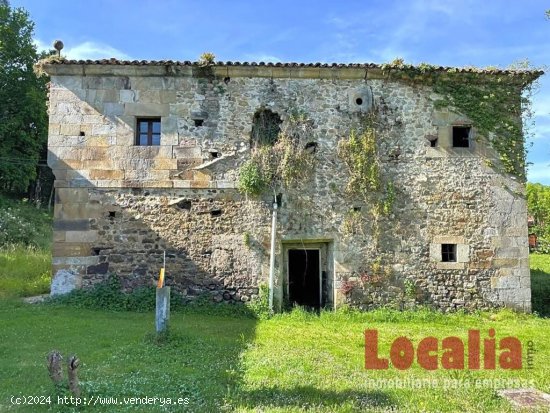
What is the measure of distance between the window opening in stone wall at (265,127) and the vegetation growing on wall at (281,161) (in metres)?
0.05

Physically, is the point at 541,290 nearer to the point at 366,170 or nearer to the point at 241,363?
the point at 366,170

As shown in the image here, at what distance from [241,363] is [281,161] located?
18.8 ft

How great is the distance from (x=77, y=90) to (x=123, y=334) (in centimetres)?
632

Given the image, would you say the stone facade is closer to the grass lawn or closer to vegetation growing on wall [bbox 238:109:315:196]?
vegetation growing on wall [bbox 238:109:315:196]

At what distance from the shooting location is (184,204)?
10.7m

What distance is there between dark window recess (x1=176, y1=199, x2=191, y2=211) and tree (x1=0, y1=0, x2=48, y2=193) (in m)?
17.4

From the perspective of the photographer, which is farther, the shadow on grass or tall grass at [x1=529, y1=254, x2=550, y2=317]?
tall grass at [x1=529, y1=254, x2=550, y2=317]

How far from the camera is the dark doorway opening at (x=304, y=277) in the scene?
11.6 meters

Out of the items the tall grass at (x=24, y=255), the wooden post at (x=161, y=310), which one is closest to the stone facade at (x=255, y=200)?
the tall grass at (x=24, y=255)

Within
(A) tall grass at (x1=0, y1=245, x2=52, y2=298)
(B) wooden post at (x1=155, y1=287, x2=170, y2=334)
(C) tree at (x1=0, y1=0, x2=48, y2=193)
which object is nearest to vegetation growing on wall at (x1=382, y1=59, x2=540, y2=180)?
(B) wooden post at (x1=155, y1=287, x2=170, y2=334)

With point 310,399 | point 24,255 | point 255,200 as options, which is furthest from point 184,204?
point 310,399

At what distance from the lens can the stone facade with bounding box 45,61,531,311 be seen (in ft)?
34.7

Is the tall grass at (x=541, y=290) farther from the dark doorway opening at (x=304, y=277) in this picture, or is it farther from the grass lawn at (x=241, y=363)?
the dark doorway opening at (x=304, y=277)

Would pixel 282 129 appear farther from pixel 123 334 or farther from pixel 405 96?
pixel 123 334
